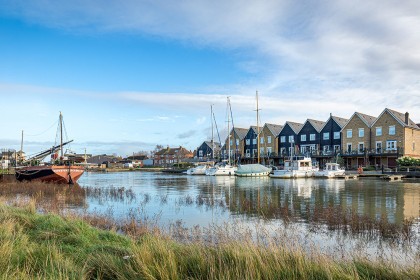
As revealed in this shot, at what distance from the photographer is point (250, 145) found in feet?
287

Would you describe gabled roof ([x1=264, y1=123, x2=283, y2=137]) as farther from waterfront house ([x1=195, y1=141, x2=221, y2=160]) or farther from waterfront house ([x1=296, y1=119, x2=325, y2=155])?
waterfront house ([x1=195, y1=141, x2=221, y2=160])

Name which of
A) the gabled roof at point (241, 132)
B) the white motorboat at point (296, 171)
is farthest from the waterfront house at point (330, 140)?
the gabled roof at point (241, 132)

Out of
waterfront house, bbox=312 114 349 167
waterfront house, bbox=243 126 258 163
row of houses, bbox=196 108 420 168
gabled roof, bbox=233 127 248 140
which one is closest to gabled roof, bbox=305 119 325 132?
row of houses, bbox=196 108 420 168

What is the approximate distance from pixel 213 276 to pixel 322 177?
51.1 m

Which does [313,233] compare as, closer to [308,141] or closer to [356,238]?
[356,238]

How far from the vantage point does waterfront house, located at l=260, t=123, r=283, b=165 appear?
80.0m

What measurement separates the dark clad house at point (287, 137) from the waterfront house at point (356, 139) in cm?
→ 1188

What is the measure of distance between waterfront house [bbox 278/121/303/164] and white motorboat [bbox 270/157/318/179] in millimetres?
20229

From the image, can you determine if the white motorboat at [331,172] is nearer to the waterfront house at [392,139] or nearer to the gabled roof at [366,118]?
the waterfront house at [392,139]

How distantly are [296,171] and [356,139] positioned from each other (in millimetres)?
18703

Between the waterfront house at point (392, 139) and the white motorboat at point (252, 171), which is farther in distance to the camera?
the waterfront house at point (392, 139)

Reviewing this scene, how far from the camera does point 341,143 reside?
6769 centimetres

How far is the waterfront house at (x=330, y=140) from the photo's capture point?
68.5m

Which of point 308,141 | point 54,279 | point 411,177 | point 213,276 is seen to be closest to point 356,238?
point 213,276
